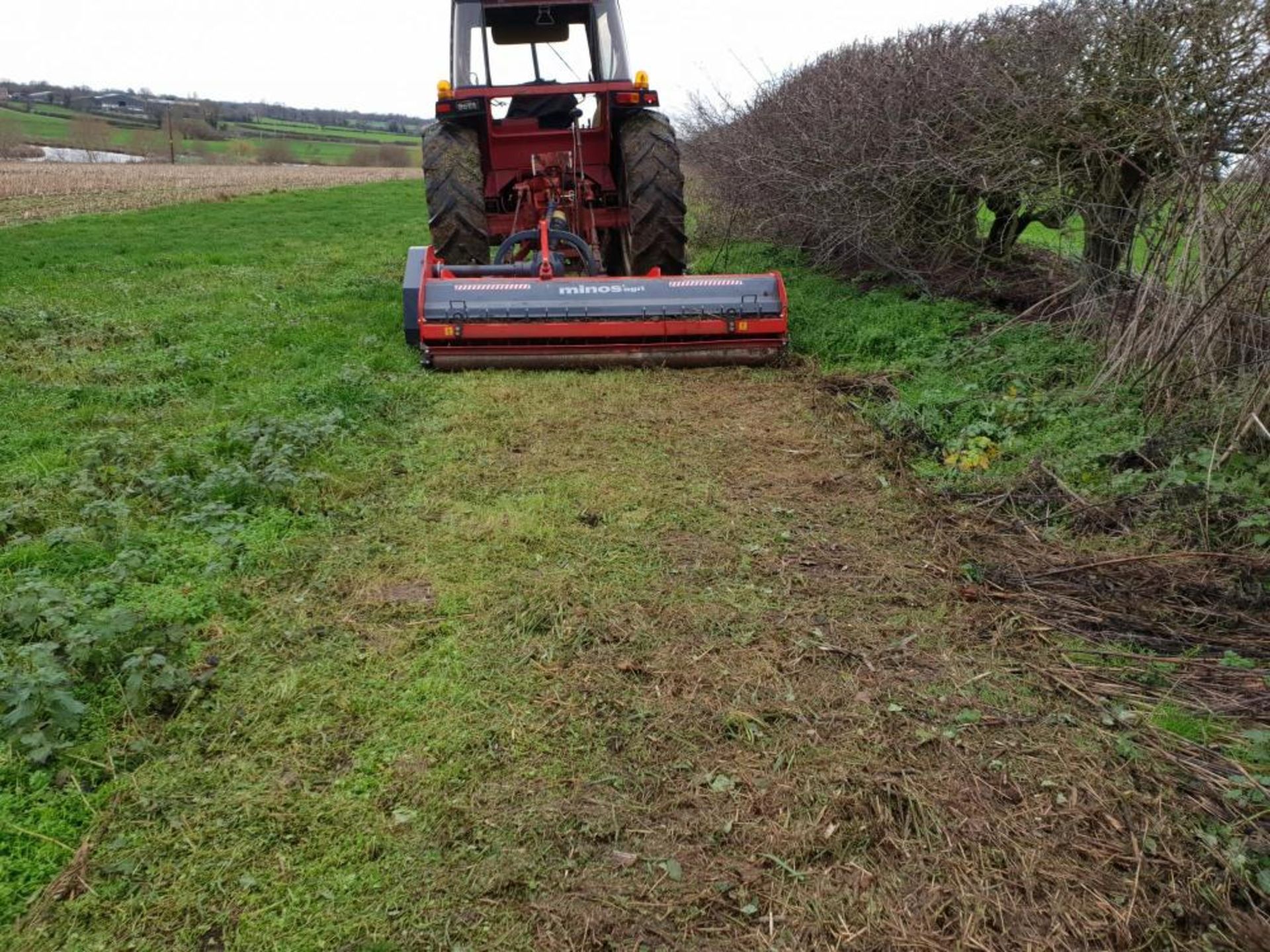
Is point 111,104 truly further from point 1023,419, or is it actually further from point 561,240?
point 1023,419

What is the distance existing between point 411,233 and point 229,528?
12784 mm

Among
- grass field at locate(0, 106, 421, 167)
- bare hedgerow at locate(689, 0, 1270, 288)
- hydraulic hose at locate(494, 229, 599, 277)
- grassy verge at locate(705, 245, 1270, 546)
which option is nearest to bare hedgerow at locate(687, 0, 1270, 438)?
bare hedgerow at locate(689, 0, 1270, 288)

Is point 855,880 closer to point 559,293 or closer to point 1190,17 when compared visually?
point 559,293

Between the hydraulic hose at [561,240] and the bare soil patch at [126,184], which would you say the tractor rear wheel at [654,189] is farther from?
the bare soil patch at [126,184]

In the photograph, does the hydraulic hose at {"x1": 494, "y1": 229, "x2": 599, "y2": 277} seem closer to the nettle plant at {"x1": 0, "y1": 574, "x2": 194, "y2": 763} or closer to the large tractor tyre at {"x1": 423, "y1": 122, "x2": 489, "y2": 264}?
the large tractor tyre at {"x1": 423, "y1": 122, "x2": 489, "y2": 264}

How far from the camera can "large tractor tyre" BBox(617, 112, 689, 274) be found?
6500 mm

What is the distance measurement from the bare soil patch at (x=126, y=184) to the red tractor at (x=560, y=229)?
13.6 m

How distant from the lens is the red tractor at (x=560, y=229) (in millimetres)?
5719

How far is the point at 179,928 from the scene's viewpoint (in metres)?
1.78

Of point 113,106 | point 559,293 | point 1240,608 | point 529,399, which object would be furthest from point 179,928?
point 113,106

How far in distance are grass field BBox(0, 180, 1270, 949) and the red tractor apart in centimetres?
119

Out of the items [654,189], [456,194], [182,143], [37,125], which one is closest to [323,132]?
[182,143]

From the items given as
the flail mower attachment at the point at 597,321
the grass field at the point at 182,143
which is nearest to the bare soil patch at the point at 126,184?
the grass field at the point at 182,143

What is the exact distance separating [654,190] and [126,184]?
2504cm
